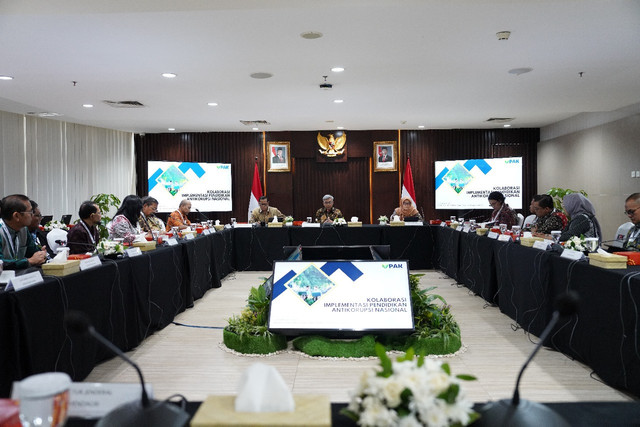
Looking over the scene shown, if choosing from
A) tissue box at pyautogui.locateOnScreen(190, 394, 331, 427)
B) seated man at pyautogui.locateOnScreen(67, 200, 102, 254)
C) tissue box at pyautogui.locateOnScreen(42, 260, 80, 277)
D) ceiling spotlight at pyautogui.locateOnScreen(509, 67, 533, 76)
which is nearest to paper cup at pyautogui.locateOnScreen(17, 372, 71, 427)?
tissue box at pyautogui.locateOnScreen(190, 394, 331, 427)

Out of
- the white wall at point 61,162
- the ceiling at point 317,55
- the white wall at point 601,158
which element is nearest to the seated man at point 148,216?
the ceiling at point 317,55

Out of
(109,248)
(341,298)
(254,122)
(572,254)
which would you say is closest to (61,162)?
(254,122)

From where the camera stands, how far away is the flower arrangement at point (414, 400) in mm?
884

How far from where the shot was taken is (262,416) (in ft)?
2.95

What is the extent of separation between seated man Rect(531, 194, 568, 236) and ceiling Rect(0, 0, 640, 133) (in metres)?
1.46

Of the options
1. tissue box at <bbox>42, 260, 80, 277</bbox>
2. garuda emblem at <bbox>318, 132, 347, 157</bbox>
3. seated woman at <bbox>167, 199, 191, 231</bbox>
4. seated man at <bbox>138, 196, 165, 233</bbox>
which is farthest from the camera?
garuda emblem at <bbox>318, 132, 347, 157</bbox>

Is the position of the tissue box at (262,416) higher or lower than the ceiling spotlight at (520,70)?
lower

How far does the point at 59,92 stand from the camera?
6.41 metres

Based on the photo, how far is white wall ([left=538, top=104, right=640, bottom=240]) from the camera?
25.2ft

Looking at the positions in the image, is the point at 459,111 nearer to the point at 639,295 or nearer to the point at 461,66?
the point at 461,66

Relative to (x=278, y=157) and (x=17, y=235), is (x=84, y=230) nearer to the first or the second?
(x=17, y=235)

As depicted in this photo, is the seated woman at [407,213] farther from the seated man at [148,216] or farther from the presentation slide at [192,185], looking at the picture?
Result: the presentation slide at [192,185]

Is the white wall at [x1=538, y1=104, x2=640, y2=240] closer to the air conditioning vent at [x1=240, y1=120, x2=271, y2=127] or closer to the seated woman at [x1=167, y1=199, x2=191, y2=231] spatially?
the air conditioning vent at [x1=240, y1=120, x2=271, y2=127]

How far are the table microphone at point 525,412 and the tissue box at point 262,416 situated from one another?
0.34 m
